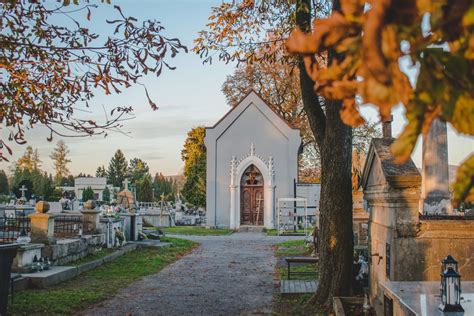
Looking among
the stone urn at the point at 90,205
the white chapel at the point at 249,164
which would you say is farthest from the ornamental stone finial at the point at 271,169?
the stone urn at the point at 90,205

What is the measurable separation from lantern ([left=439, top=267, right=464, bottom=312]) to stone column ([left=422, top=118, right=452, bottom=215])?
903 cm

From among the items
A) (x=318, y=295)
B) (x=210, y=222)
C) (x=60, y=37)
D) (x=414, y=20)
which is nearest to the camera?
(x=414, y=20)

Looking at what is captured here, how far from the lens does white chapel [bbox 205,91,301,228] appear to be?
31625mm

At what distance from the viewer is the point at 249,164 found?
3203 centimetres

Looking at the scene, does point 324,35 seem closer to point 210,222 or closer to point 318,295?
point 318,295

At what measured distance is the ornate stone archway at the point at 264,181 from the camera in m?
31.1

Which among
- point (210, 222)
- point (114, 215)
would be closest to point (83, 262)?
point (114, 215)

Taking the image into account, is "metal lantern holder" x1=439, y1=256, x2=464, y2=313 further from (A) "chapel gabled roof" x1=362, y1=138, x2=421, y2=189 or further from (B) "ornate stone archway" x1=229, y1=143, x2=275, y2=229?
(B) "ornate stone archway" x1=229, y1=143, x2=275, y2=229

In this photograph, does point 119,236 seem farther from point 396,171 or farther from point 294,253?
point 396,171

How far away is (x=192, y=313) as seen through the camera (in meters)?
8.62

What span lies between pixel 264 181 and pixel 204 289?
2085 centimetres

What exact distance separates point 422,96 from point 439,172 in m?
12.4

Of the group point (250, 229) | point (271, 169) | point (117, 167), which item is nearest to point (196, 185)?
point (271, 169)

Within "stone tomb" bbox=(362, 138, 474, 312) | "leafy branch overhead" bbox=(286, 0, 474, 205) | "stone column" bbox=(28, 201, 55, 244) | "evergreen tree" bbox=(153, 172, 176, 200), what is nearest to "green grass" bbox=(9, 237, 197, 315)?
"stone column" bbox=(28, 201, 55, 244)
